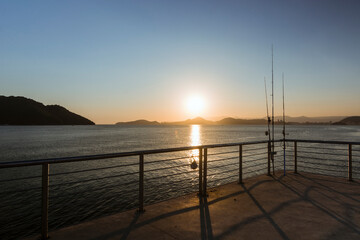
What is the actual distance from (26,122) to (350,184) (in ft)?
690

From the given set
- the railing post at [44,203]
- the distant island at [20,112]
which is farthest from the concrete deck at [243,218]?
the distant island at [20,112]

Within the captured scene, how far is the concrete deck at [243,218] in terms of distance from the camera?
3010mm

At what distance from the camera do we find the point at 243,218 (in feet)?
11.6

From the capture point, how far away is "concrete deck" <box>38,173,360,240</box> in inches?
118

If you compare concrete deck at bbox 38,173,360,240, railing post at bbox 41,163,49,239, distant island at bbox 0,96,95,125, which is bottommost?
concrete deck at bbox 38,173,360,240

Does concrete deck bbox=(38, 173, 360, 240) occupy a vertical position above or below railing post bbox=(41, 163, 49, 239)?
below

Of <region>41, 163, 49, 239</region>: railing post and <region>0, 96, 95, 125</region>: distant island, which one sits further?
<region>0, 96, 95, 125</region>: distant island

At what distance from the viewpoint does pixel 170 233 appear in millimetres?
3041

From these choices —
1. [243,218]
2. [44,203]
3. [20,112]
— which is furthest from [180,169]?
[20,112]

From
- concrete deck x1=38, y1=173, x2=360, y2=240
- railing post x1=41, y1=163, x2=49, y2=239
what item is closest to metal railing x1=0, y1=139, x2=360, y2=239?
railing post x1=41, y1=163, x2=49, y2=239

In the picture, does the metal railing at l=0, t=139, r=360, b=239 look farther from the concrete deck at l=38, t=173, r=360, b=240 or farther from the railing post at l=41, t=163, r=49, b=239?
the concrete deck at l=38, t=173, r=360, b=240

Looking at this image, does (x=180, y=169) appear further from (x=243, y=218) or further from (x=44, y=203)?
(x=44, y=203)

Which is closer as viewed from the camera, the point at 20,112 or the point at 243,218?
the point at 243,218

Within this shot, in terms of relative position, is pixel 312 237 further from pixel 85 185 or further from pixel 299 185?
pixel 85 185
